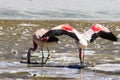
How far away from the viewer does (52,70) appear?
17.5 metres

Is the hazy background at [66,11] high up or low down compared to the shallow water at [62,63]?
up

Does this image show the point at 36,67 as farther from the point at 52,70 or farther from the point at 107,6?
the point at 107,6

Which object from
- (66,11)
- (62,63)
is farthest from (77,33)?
(66,11)

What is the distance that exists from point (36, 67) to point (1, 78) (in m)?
2.53

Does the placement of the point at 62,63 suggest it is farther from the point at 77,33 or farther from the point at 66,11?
the point at 66,11

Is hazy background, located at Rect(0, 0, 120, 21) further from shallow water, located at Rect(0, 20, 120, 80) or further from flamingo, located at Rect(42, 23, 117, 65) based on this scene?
flamingo, located at Rect(42, 23, 117, 65)

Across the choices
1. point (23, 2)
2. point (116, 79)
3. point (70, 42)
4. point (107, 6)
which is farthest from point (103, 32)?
point (23, 2)

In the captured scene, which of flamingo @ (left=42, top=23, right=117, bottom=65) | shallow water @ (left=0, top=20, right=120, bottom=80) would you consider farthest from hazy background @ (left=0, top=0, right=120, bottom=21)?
flamingo @ (left=42, top=23, right=117, bottom=65)

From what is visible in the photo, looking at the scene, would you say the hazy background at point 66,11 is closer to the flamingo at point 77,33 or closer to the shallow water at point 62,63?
the shallow water at point 62,63

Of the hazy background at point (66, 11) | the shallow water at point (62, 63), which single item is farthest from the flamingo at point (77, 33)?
the hazy background at point (66, 11)

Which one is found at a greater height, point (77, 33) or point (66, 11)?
point (66, 11)

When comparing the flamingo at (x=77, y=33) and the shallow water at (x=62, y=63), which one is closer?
the shallow water at (x=62, y=63)

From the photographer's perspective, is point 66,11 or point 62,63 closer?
point 62,63

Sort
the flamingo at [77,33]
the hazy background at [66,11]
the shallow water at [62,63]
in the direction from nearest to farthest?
the shallow water at [62,63] < the flamingo at [77,33] < the hazy background at [66,11]
